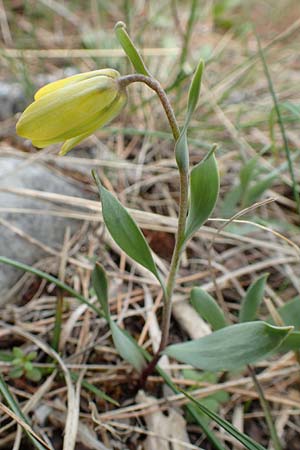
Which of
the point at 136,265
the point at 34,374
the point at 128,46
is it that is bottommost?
the point at 34,374

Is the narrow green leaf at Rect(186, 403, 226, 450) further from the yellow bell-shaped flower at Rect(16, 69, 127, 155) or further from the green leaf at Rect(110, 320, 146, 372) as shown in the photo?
the yellow bell-shaped flower at Rect(16, 69, 127, 155)

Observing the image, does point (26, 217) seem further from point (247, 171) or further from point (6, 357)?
Result: point (247, 171)

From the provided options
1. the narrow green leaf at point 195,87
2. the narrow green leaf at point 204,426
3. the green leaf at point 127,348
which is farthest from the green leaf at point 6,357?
the narrow green leaf at point 195,87

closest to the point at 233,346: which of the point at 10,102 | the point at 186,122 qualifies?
the point at 186,122

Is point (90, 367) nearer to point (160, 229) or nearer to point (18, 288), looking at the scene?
point (18, 288)

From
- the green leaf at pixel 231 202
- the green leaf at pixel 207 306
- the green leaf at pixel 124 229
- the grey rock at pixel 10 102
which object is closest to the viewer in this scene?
the green leaf at pixel 124 229

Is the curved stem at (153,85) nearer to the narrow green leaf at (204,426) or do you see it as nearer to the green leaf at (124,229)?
the green leaf at (124,229)

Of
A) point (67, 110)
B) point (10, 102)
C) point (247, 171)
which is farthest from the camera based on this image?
point (10, 102)

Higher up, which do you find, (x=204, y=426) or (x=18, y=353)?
(x=18, y=353)
